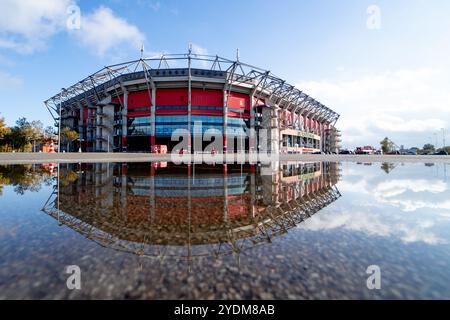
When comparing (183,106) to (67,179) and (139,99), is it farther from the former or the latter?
(67,179)

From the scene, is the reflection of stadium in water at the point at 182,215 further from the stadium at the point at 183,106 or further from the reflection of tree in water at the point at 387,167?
the stadium at the point at 183,106

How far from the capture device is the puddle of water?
2111 millimetres

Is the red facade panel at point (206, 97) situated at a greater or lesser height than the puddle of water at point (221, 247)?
greater

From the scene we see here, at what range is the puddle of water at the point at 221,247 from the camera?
211 cm

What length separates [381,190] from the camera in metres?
7.90

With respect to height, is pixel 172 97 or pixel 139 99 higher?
pixel 139 99

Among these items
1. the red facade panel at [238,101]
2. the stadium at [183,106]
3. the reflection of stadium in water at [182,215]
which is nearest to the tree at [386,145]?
the stadium at [183,106]

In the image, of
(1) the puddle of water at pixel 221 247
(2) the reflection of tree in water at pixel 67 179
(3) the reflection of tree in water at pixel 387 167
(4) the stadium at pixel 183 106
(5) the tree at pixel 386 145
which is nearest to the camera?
(1) the puddle of water at pixel 221 247

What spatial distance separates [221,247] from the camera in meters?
3.08

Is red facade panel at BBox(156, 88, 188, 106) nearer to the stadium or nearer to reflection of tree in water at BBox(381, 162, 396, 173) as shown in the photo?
the stadium

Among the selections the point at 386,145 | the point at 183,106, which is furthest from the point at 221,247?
the point at 386,145

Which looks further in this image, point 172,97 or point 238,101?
point 238,101

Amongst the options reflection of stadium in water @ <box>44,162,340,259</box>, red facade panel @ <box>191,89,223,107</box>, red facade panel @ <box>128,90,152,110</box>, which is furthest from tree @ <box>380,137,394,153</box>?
reflection of stadium in water @ <box>44,162,340,259</box>
